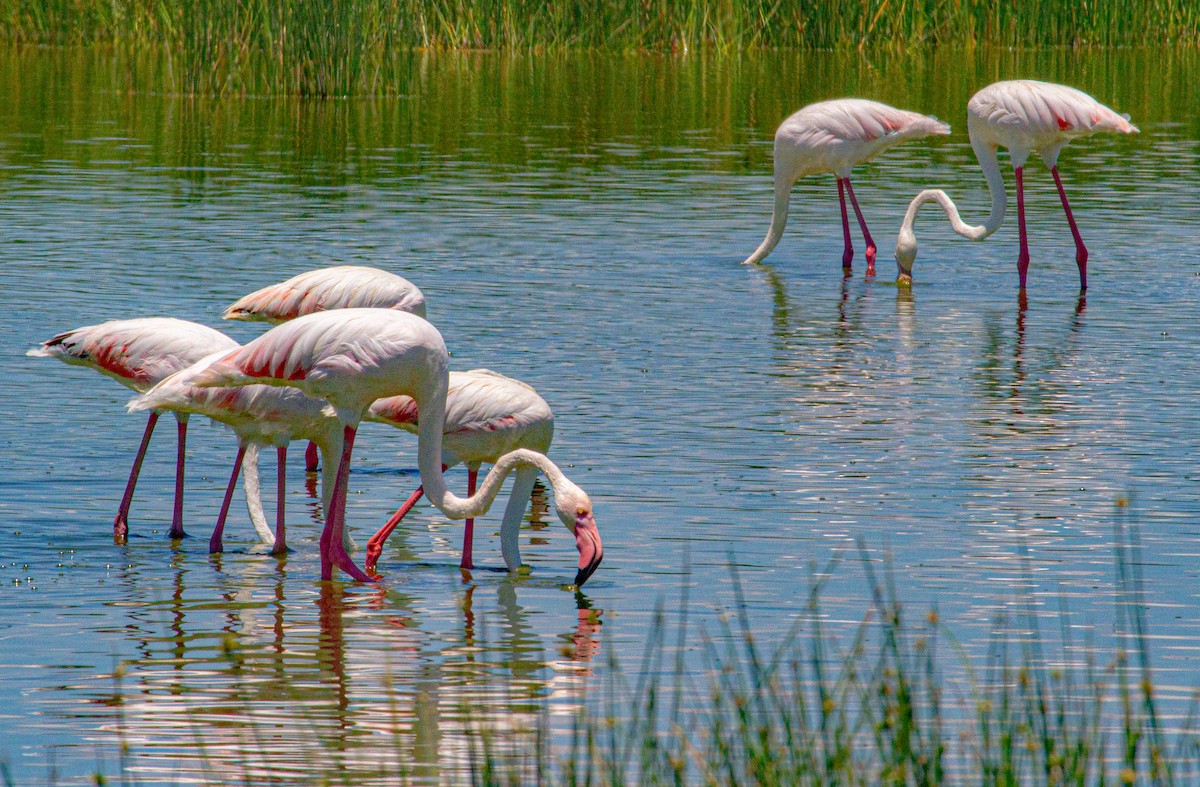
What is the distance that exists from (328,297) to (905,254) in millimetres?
6606

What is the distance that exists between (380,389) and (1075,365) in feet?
18.4

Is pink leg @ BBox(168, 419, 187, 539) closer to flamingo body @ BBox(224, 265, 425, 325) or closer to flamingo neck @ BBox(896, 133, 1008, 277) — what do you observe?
flamingo body @ BBox(224, 265, 425, 325)

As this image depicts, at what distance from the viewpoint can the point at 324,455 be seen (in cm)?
799

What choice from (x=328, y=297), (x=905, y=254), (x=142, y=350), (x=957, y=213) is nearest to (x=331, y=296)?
(x=328, y=297)

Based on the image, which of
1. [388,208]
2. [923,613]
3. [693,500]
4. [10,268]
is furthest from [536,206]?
[923,613]

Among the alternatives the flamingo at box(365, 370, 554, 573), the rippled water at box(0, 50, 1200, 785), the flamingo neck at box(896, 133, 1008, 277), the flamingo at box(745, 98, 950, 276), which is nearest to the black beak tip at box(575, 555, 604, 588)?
the rippled water at box(0, 50, 1200, 785)

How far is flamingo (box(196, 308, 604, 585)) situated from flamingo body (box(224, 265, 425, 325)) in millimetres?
1681

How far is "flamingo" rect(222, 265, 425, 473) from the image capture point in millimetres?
9273

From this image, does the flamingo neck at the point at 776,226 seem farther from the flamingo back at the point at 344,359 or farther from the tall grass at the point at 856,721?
the tall grass at the point at 856,721

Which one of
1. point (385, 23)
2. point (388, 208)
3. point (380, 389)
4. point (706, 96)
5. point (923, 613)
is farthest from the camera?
point (706, 96)

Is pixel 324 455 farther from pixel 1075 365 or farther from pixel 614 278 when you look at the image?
pixel 614 278

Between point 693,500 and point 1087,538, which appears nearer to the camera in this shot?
point 1087,538

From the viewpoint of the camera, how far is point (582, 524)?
7.06 m

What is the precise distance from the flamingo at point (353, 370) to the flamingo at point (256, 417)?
194 millimetres
